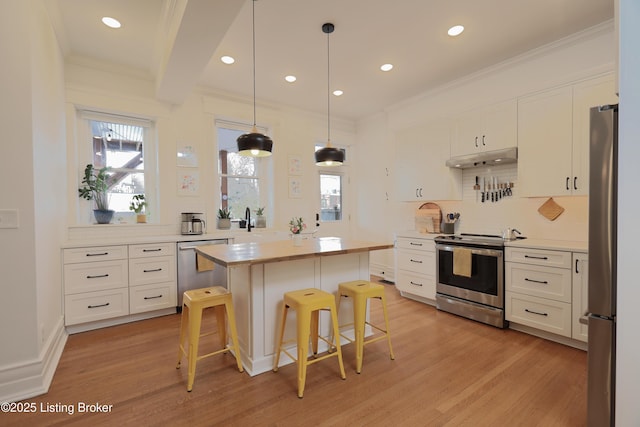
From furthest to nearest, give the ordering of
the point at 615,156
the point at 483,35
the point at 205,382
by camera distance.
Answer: the point at 483,35, the point at 205,382, the point at 615,156

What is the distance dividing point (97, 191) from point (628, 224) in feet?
15.4

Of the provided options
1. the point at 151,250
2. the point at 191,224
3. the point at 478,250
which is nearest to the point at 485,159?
the point at 478,250

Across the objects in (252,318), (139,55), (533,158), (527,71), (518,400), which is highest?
(139,55)

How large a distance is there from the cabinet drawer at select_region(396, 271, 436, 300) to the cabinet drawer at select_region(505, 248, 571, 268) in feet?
3.28

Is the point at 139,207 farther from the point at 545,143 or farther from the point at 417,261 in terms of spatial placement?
the point at 545,143

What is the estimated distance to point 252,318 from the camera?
7.66 ft

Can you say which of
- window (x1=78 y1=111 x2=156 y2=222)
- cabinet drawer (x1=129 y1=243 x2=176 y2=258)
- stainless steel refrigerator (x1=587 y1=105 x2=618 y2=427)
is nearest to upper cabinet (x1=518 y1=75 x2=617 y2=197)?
stainless steel refrigerator (x1=587 y1=105 x2=618 y2=427)

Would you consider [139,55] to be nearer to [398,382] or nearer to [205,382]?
[205,382]

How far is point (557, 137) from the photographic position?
311 centimetres

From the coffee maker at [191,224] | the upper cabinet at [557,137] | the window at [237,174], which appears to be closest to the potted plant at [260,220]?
the window at [237,174]

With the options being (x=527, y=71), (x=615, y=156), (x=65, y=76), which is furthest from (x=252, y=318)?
(x=527, y=71)

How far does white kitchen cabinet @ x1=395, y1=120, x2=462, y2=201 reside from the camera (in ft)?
13.5

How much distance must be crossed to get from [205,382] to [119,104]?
3.34 m

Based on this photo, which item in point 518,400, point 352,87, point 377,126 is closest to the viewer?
point 518,400
